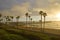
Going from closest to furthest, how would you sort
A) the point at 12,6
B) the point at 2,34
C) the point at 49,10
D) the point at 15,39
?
the point at 15,39 → the point at 2,34 → the point at 12,6 → the point at 49,10

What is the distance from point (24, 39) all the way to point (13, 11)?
13.4 ft

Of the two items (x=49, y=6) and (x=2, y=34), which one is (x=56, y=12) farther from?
(x=2, y=34)

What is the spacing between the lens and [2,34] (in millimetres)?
17297

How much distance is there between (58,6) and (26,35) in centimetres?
540

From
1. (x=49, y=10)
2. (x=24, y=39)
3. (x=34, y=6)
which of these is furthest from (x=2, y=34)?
(x=49, y=10)

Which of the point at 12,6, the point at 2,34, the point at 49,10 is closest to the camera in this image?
the point at 2,34

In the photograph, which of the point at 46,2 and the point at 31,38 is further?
the point at 46,2

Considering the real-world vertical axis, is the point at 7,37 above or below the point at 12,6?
below

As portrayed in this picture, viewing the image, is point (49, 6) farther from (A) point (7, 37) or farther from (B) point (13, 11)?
(A) point (7, 37)

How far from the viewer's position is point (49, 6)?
778 inches

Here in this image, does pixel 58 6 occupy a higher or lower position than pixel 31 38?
higher

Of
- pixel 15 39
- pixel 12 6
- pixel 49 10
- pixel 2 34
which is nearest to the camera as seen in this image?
pixel 15 39

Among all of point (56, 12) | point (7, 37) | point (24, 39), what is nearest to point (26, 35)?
point (24, 39)

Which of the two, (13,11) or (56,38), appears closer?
(56,38)
